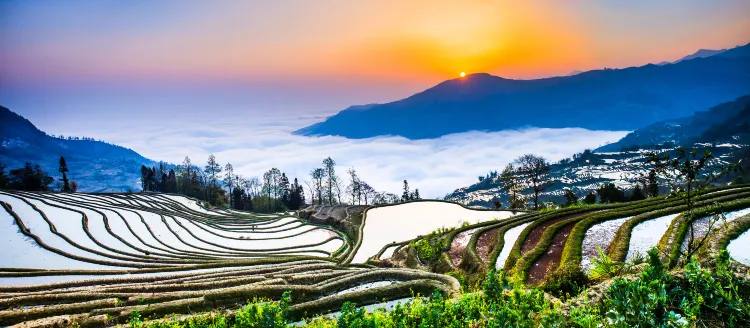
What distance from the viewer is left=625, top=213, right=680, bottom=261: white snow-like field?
17.7 metres

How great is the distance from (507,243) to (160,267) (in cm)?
2467

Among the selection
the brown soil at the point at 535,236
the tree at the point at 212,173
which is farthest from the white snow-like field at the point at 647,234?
the tree at the point at 212,173

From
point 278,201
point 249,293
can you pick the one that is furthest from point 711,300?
point 278,201

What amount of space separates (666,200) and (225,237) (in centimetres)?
4496

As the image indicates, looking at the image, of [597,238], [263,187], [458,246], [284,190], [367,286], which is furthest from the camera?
[284,190]

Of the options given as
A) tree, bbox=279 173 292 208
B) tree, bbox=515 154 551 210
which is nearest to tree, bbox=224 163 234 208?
tree, bbox=279 173 292 208

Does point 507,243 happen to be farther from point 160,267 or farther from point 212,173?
point 212,173

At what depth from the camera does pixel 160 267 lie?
27.2 m

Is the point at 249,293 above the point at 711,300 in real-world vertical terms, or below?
below

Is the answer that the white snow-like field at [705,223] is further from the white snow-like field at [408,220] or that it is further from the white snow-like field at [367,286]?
the white snow-like field at [408,220]

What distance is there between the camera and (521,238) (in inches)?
923

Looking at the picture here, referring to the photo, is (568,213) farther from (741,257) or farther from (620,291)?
(620,291)

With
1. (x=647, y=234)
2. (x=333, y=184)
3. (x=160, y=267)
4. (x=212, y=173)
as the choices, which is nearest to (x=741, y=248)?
(x=647, y=234)

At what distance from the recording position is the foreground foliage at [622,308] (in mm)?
5457
